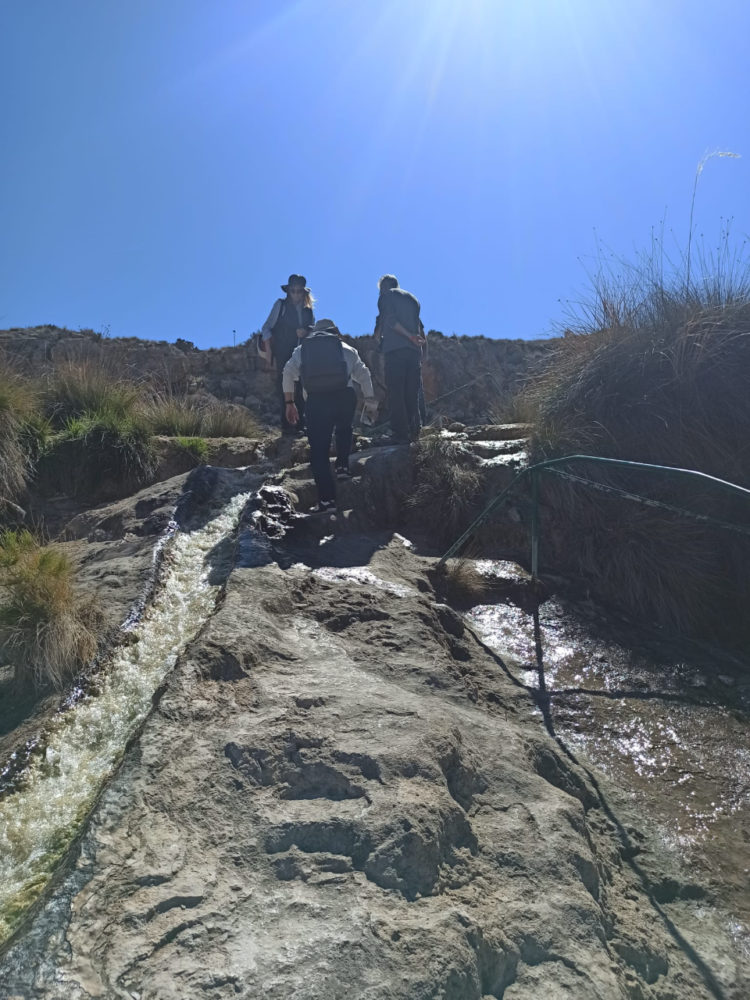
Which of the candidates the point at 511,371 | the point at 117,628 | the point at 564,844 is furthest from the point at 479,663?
the point at 511,371

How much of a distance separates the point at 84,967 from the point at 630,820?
241 cm

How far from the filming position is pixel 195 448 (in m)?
8.74

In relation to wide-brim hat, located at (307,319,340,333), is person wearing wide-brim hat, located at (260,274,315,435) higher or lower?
higher

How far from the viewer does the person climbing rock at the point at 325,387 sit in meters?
6.37

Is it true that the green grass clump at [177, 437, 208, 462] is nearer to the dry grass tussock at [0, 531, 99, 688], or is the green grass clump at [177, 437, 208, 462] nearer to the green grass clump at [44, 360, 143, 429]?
the green grass clump at [44, 360, 143, 429]

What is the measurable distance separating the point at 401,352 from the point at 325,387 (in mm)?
1872

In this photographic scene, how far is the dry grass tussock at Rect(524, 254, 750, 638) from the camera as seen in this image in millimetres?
5539

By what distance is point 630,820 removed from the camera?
348 centimetres

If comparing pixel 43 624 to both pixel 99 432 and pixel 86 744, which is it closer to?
pixel 86 744

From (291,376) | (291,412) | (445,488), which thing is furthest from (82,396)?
(445,488)

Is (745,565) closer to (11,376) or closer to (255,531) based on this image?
(255,531)

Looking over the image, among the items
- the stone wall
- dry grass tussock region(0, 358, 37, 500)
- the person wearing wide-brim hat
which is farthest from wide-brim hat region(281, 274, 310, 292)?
the stone wall

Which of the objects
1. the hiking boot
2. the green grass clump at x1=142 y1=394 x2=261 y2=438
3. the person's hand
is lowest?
the hiking boot

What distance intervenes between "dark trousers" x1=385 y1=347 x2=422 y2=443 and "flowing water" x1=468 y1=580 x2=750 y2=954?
3.07 meters
